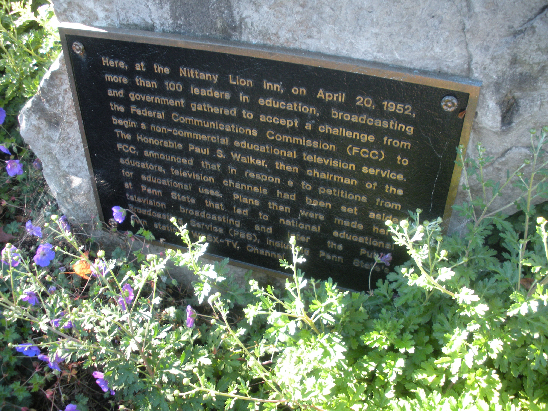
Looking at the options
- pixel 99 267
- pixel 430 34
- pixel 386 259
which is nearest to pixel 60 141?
pixel 99 267

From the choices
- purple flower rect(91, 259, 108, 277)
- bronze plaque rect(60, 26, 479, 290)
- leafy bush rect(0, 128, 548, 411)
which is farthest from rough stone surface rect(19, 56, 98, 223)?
leafy bush rect(0, 128, 548, 411)

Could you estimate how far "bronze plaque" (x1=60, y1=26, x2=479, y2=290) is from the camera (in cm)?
208

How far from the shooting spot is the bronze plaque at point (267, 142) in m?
2.08

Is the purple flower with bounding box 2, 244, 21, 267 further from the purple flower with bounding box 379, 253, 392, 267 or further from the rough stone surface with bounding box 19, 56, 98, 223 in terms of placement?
the purple flower with bounding box 379, 253, 392, 267

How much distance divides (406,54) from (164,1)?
1.20 m

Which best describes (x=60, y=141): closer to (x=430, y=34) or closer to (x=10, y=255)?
Answer: (x=10, y=255)

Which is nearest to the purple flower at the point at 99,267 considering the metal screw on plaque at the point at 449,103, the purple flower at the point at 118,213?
the purple flower at the point at 118,213

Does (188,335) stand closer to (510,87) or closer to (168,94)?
(168,94)

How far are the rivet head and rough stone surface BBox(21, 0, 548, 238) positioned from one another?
0.24m

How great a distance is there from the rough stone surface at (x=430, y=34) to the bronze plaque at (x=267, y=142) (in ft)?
0.27

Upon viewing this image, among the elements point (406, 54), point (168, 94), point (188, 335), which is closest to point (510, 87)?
point (406, 54)

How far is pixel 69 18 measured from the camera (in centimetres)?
254

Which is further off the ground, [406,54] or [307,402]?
[406,54]

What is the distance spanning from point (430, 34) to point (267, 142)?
2.97 ft
